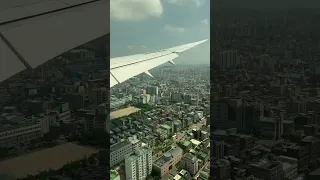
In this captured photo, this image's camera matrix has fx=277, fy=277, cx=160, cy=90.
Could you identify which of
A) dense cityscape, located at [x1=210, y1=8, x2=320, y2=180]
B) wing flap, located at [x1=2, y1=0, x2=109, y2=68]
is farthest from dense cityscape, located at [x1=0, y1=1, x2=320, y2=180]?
wing flap, located at [x1=2, y1=0, x2=109, y2=68]

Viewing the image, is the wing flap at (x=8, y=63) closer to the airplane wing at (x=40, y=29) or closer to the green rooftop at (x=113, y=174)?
the airplane wing at (x=40, y=29)

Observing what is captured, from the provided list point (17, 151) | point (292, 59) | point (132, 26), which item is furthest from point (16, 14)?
point (292, 59)

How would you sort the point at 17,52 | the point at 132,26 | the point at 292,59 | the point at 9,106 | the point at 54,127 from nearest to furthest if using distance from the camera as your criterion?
the point at 17,52 < the point at 9,106 < the point at 54,127 < the point at 292,59 < the point at 132,26

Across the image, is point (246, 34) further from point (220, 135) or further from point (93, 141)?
point (93, 141)

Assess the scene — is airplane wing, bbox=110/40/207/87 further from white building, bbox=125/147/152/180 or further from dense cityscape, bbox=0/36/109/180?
white building, bbox=125/147/152/180

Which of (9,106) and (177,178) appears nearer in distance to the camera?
(9,106)

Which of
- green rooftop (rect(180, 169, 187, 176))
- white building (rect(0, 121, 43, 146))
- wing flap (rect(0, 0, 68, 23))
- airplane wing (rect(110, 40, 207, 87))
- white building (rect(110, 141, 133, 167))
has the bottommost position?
green rooftop (rect(180, 169, 187, 176))
